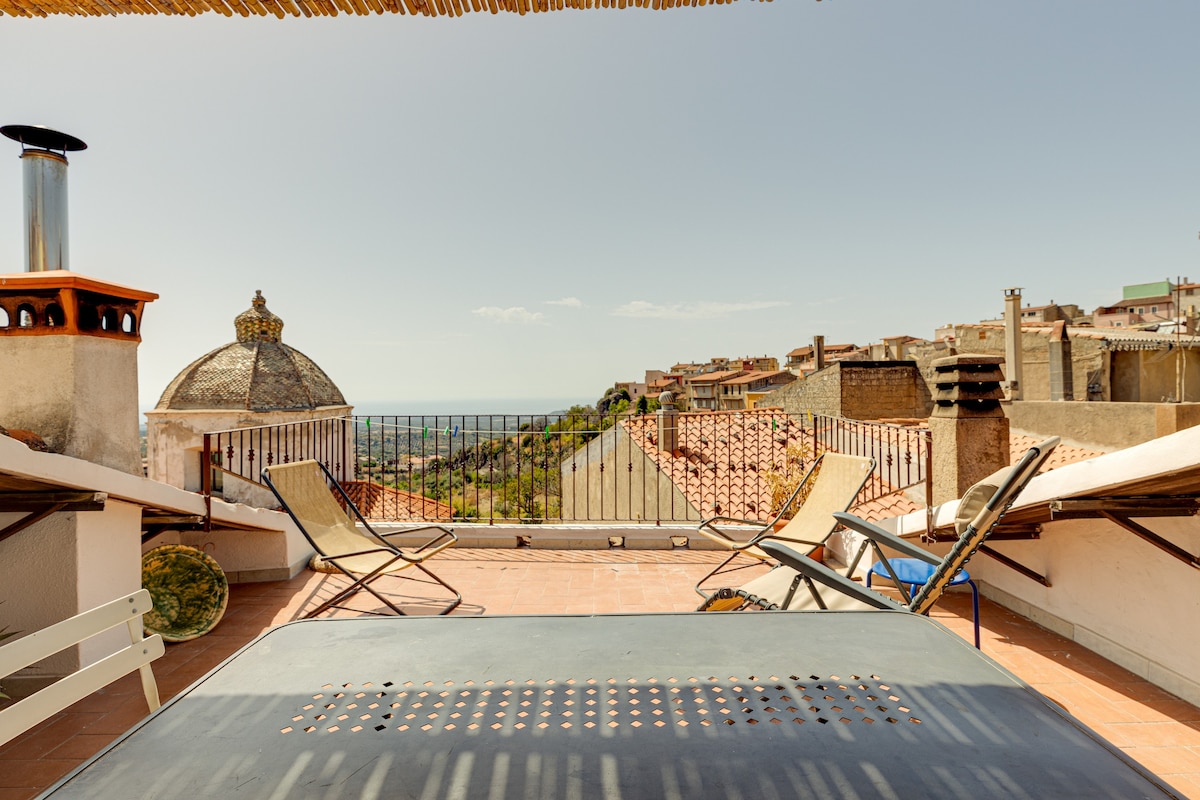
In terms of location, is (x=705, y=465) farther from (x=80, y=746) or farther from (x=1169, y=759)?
(x=80, y=746)

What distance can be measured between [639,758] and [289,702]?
692 mm

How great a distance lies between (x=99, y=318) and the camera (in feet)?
9.81

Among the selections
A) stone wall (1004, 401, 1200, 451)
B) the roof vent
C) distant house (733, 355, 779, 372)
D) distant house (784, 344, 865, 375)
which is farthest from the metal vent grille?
distant house (733, 355, 779, 372)

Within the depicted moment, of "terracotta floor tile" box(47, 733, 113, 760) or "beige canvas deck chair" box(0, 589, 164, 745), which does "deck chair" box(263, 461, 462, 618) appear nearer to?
"terracotta floor tile" box(47, 733, 113, 760)

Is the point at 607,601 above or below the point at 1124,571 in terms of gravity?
below

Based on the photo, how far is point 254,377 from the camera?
13352 mm

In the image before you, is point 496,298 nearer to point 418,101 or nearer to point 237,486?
point 237,486

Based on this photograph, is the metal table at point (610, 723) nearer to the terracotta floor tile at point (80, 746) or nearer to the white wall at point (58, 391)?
the terracotta floor tile at point (80, 746)

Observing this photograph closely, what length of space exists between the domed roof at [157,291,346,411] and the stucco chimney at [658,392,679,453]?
380 inches

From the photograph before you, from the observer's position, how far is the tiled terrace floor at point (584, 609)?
2199 millimetres

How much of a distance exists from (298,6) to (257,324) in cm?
1518

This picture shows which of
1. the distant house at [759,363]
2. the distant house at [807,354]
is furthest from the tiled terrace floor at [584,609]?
the distant house at [759,363]

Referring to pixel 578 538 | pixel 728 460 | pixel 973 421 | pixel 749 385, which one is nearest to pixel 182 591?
pixel 578 538

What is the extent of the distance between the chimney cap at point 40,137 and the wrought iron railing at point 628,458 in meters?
2.85
